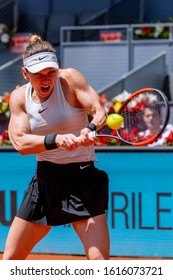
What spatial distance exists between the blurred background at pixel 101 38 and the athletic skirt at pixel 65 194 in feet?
16.1

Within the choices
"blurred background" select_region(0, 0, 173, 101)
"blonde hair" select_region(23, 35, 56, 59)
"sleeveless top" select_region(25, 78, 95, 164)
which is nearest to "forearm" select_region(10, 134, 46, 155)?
"sleeveless top" select_region(25, 78, 95, 164)

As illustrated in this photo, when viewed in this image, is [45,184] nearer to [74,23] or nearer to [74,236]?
[74,236]

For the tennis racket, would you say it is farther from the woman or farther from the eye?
the eye

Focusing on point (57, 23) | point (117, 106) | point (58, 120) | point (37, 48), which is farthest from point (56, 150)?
point (57, 23)

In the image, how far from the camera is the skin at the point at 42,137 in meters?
4.29

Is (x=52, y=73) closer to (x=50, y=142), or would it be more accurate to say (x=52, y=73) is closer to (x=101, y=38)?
(x=50, y=142)

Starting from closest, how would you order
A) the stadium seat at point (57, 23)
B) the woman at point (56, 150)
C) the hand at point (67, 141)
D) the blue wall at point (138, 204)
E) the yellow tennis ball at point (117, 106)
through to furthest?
the hand at point (67, 141) → the woman at point (56, 150) → the blue wall at point (138, 204) → the yellow tennis ball at point (117, 106) → the stadium seat at point (57, 23)

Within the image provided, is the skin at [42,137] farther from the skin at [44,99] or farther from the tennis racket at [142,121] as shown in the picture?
the tennis racket at [142,121]

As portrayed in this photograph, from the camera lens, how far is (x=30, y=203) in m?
4.59

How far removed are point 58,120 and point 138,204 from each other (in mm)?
2660

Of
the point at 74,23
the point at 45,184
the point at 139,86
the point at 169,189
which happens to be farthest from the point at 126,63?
the point at 45,184

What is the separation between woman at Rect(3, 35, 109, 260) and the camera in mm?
4285

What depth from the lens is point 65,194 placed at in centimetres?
454

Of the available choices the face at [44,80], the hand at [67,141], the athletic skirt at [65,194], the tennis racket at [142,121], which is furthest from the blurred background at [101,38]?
the hand at [67,141]
